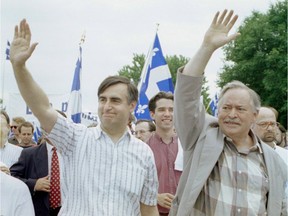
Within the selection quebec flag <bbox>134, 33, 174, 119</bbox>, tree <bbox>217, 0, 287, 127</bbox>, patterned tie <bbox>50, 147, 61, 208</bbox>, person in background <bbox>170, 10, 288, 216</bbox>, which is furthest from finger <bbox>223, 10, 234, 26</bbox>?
tree <bbox>217, 0, 287, 127</bbox>

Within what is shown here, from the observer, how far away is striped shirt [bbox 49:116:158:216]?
3066mm

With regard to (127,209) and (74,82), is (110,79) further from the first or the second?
(74,82)

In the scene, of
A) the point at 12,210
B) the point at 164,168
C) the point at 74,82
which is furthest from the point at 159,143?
the point at 74,82

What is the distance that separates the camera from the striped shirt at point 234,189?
3148 millimetres

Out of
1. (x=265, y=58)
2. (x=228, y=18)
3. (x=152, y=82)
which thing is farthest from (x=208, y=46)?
(x=265, y=58)

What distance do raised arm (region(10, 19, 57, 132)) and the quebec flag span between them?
525 cm

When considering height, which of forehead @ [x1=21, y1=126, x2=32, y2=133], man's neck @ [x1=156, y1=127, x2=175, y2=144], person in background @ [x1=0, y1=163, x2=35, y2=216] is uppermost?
man's neck @ [x1=156, y1=127, x2=175, y2=144]

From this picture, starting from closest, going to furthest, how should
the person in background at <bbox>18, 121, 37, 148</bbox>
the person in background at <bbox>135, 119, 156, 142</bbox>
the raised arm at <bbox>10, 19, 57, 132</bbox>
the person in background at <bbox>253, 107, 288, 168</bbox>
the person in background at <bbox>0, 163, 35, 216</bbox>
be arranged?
the raised arm at <bbox>10, 19, 57, 132</bbox>, the person in background at <bbox>0, 163, 35, 216</bbox>, the person in background at <bbox>253, 107, 288, 168</bbox>, the person in background at <bbox>135, 119, 156, 142</bbox>, the person in background at <bbox>18, 121, 37, 148</bbox>

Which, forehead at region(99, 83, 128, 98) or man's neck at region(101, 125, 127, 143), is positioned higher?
forehead at region(99, 83, 128, 98)

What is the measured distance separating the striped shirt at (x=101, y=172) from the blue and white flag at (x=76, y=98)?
528 centimetres

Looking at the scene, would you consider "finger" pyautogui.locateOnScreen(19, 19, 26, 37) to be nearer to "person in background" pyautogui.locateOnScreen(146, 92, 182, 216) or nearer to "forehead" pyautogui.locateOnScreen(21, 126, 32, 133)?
"person in background" pyautogui.locateOnScreen(146, 92, 182, 216)

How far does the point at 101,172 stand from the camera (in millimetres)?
3119

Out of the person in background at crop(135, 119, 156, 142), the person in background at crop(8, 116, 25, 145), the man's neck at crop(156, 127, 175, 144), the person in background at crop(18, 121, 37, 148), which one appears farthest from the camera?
the person in background at crop(8, 116, 25, 145)

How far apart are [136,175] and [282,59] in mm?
29756
